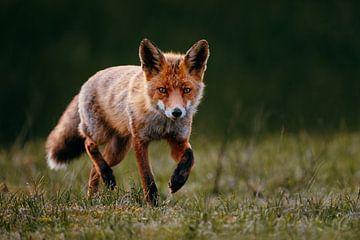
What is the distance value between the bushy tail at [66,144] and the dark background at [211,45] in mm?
8190

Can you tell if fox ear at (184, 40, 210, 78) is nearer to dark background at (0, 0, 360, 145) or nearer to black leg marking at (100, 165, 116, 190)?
black leg marking at (100, 165, 116, 190)

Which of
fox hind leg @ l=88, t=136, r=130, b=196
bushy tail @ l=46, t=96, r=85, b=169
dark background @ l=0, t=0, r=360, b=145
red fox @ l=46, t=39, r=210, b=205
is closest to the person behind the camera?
red fox @ l=46, t=39, r=210, b=205

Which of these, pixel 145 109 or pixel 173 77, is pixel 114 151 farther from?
pixel 173 77

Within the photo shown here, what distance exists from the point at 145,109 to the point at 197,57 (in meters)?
0.72

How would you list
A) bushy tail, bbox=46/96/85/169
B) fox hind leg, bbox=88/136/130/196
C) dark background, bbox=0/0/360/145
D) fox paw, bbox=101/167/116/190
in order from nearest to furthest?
fox paw, bbox=101/167/116/190 < fox hind leg, bbox=88/136/130/196 < bushy tail, bbox=46/96/85/169 < dark background, bbox=0/0/360/145

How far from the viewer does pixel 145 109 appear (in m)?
7.16

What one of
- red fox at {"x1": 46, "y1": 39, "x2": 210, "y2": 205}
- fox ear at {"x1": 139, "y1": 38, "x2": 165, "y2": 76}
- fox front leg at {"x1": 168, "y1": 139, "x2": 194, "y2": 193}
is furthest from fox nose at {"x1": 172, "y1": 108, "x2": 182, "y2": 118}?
fox ear at {"x1": 139, "y1": 38, "x2": 165, "y2": 76}

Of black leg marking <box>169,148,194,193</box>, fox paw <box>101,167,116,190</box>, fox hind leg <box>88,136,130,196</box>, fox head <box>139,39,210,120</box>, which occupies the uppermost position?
fox head <box>139,39,210,120</box>

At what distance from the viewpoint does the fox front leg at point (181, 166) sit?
6840mm

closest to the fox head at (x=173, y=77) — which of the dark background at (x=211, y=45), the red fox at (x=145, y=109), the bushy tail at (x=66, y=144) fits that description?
the red fox at (x=145, y=109)

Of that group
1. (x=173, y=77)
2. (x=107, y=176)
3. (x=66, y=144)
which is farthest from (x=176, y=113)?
(x=66, y=144)

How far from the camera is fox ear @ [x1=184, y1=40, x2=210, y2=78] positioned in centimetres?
720

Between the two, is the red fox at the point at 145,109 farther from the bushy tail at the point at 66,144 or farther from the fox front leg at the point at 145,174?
the bushy tail at the point at 66,144

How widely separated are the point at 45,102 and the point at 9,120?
137 cm
